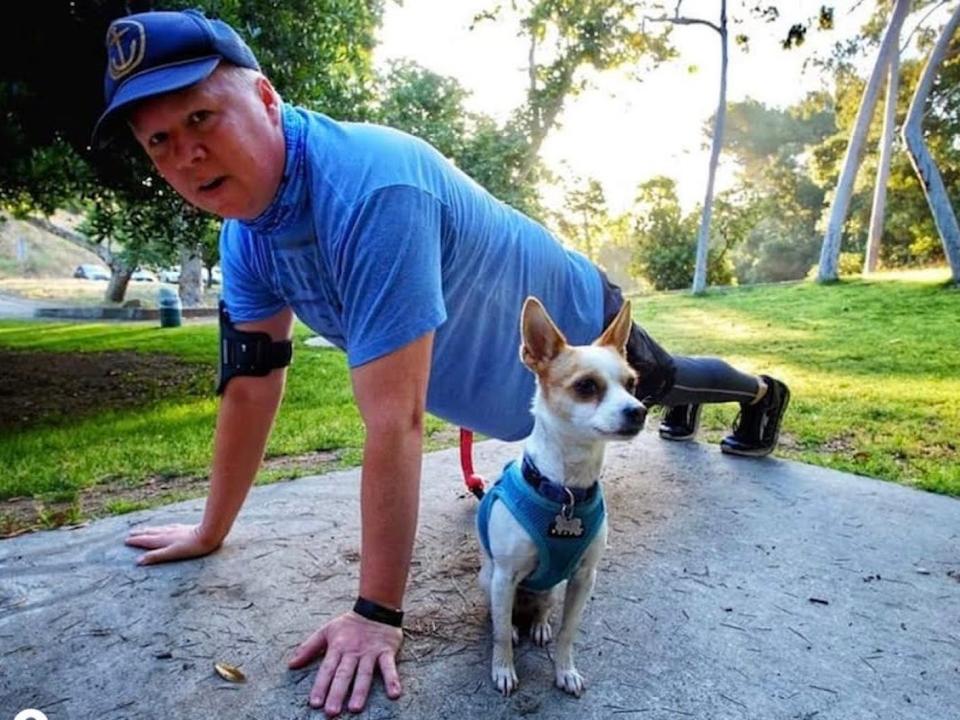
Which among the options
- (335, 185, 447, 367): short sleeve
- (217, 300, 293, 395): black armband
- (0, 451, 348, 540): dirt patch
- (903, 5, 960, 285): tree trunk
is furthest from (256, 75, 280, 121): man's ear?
(903, 5, 960, 285): tree trunk

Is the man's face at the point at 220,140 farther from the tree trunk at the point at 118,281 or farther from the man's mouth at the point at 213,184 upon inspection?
the tree trunk at the point at 118,281

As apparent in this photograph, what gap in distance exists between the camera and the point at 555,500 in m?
1.56

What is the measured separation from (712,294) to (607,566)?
14573mm

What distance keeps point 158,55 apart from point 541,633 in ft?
5.45

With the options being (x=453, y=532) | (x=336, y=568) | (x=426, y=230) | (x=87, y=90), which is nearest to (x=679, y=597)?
(x=453, y=532)

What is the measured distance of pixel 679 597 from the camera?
1.92 metres

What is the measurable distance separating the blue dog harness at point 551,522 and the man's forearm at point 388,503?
24 cm

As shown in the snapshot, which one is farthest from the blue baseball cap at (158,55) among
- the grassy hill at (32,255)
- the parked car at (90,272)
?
the parked car at (90,272)

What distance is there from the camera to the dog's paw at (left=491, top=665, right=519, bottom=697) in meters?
1.52

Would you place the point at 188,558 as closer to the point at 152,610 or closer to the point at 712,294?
the point at 152,610

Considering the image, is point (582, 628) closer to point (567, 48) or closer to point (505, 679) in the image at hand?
point (505, 679)

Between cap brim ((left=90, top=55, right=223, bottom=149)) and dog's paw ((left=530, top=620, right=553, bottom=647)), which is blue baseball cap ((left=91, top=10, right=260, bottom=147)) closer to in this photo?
cap brim ((left=90, top=55, right=223, bottom=149))

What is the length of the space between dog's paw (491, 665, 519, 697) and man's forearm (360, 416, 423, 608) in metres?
0.31

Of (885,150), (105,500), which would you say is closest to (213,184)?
(105,500)
